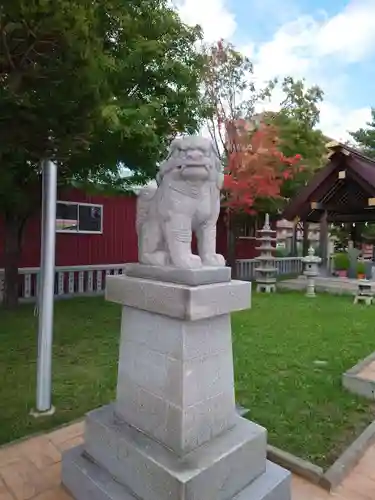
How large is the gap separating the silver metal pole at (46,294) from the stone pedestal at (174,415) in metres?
0.96

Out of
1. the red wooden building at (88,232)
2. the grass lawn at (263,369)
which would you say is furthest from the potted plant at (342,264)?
the red wooden building at (88,232)

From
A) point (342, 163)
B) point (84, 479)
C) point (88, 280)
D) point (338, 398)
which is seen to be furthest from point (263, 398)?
point (342, 163)

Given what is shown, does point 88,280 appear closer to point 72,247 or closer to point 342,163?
point 72,247

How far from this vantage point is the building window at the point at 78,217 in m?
9.77

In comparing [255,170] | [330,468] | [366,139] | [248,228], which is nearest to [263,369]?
[330,468]

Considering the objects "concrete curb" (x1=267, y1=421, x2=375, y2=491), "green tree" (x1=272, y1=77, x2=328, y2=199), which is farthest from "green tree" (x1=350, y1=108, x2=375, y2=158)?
"concrete curb" (x1=267, y1=421, x2=375, y2=491)

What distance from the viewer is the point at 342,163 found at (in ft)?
37.1

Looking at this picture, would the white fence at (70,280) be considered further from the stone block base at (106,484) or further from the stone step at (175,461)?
the stone step at (175,461)

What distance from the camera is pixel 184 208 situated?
7.55ft

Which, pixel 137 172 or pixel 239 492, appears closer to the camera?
pixel 239 492

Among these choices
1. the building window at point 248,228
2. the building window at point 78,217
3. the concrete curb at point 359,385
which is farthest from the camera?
the building window at point 248,228

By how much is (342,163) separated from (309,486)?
34.5ft

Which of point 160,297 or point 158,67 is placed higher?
point 158,67

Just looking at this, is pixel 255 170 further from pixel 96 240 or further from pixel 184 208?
pixel 184 208
